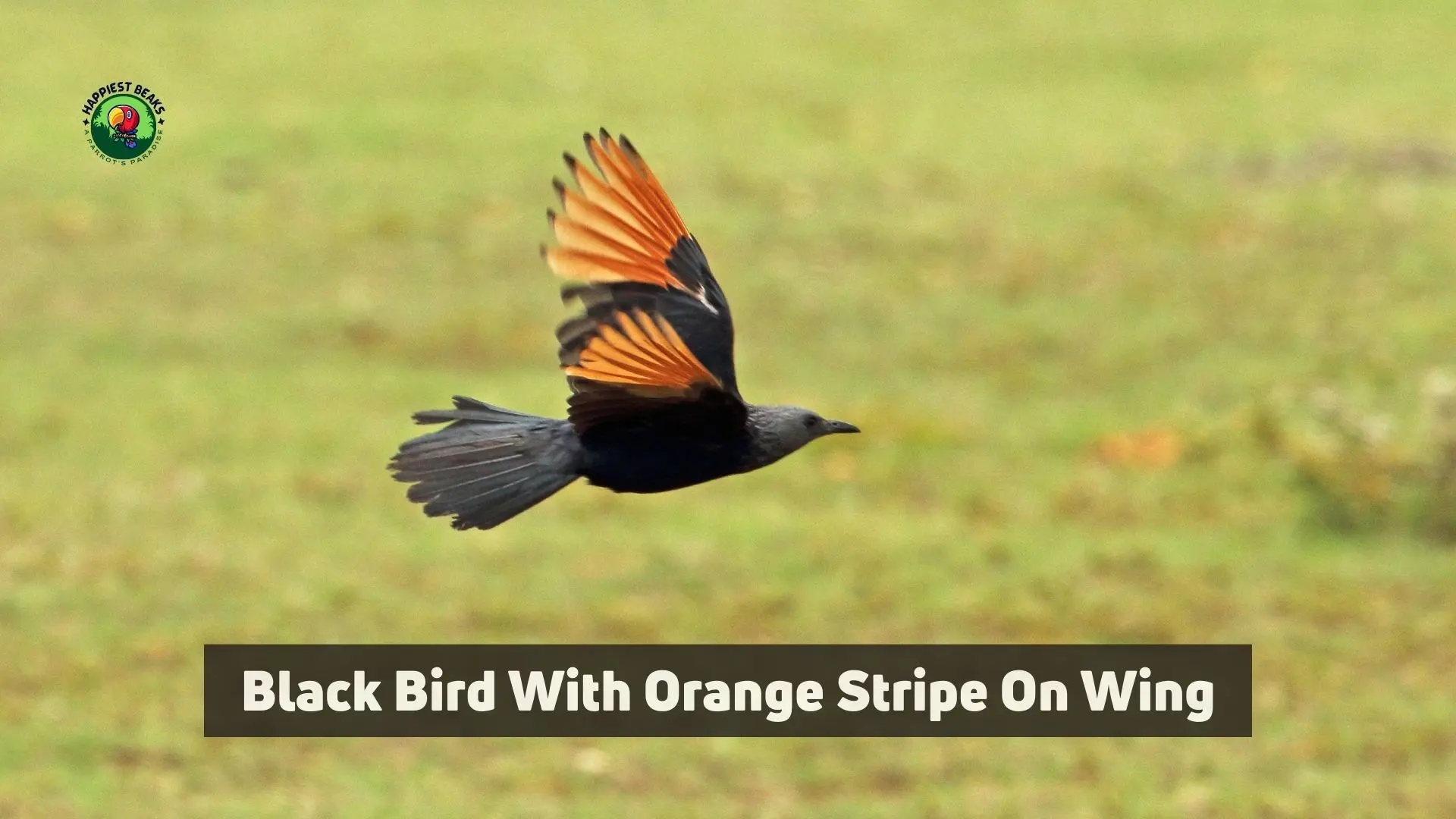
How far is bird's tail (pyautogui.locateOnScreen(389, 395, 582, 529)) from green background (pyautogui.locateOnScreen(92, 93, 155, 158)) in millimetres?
10673

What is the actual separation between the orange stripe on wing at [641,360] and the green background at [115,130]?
37.1 ft

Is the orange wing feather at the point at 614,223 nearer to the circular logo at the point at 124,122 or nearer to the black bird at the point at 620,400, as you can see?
the black bird at the point at 620,400

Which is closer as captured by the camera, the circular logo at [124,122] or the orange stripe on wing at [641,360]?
the orange stripe on wing at [641,360]

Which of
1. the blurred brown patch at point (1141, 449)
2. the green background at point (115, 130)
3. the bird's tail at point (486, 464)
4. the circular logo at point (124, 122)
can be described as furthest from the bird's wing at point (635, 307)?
the green background at point (115, 130)

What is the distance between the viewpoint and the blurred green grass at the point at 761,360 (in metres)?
9.53

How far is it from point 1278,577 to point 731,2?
1169 centimetres

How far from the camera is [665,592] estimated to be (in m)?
10.9

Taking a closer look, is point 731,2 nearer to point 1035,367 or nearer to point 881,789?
point 1035,367

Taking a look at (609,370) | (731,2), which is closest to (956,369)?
(731,2)

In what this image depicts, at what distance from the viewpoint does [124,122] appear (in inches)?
579

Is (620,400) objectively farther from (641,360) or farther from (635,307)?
(635,307)

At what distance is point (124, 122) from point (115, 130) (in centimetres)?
9

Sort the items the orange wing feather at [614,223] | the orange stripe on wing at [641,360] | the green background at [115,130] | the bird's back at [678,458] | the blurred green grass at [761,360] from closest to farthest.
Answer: the orange stripe on wing at [641,360]
the bird's back at [678,458]
the orange wing feather at [614,223]
the blurred green grass at [761,360]
the green background at [115,130]

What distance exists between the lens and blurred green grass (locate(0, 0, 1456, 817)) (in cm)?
953
